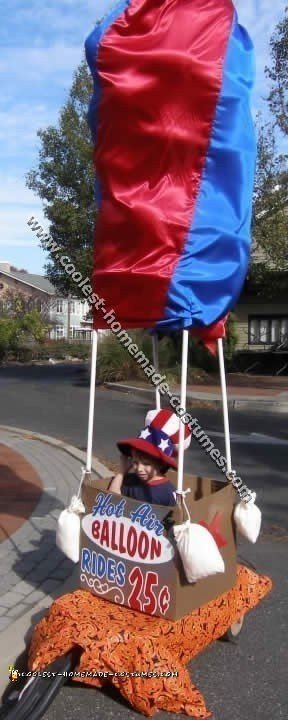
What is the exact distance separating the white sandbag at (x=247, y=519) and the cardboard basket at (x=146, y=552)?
0.05 meters

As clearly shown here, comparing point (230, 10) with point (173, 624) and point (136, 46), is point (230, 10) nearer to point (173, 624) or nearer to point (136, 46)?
point (136, 46)

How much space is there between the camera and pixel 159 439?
3973 mm

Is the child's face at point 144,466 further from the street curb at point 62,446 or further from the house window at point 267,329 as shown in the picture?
the house window at point 267,329

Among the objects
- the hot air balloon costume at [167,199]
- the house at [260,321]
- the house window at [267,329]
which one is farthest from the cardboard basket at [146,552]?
the house window at [267,329]

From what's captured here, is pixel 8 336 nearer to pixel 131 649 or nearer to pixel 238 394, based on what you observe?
pixel 238 394

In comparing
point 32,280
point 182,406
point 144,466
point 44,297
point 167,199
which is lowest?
point 144,466

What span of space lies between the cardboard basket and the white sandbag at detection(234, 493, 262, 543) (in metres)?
0.05

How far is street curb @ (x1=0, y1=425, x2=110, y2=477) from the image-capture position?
324 inches

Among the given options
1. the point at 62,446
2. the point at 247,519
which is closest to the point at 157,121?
the point at 247,519

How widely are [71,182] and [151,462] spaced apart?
18641 mm

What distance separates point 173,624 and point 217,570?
34cm

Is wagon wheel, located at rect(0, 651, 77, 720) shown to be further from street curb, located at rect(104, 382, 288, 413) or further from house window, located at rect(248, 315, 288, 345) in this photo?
house window, located at rect(248, 315, 288, 345)

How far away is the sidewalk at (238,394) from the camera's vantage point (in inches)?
623

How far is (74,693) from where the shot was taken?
3492 mm
